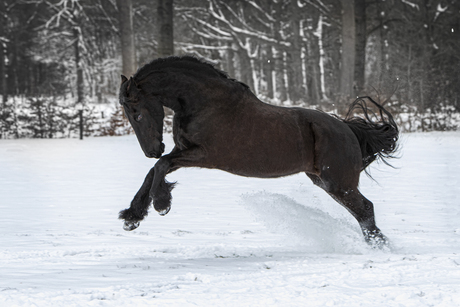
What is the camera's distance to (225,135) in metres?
5.11

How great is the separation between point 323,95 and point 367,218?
26649mm

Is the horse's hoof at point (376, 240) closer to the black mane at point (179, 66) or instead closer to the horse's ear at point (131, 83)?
the black mane at point (179, 66)

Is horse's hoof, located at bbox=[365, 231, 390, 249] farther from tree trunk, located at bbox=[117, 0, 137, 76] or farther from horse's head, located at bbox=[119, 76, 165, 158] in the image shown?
tree trunk, located at bbox=[117, 0, 137, 76]

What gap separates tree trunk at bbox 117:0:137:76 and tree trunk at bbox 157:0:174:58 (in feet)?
3.82

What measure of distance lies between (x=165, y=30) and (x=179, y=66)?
13.5m

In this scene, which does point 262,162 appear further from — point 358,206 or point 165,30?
point 165,30

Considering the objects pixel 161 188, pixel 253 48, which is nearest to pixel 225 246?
pixel 161 188

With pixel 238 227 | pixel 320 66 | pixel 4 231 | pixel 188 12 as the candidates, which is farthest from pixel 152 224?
pixel 320 66

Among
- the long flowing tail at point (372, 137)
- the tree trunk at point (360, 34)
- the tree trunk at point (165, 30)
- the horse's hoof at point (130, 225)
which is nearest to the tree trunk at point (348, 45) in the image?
the tree trunk at point (360, 34)

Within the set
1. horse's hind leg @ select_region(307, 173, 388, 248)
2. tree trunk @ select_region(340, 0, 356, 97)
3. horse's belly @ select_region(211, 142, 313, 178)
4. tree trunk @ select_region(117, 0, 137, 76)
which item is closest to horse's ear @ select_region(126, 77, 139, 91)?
horse's belly @ select_region(211, 142, 313, 178)

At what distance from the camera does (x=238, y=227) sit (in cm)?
679

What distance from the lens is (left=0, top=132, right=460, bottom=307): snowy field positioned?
3.66m

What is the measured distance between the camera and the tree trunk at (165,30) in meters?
18.1

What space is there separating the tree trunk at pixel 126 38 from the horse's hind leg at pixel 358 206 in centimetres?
1416
